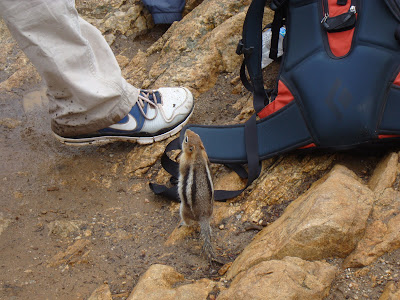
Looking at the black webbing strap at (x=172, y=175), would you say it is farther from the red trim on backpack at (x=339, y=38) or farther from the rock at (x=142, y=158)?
the red trim on backpack at (x=339, y=38)

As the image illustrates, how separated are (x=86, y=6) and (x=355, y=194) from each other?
548 cm

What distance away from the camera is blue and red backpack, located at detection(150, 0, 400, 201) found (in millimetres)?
3533

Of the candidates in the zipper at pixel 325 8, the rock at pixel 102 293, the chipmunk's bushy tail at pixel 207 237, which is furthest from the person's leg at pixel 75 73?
the rock at pixel 102 293

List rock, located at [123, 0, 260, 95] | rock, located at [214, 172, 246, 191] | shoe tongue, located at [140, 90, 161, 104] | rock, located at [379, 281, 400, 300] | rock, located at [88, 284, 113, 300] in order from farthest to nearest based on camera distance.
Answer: rock, located at [123, 0, 260, 95] < shoe tongue, located at [140, 90, 161, 104] < rock, located at [214, 172, 246, 191] < rock, located at [88, 284, 113, 300] < rock, located at [379, 281, 400, 300]

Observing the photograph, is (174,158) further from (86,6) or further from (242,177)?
(86,6)

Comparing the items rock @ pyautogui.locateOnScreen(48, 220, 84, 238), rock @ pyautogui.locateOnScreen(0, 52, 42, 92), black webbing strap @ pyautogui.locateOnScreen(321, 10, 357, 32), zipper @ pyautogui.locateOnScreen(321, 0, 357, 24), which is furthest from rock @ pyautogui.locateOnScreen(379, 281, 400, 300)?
rock @ pyautogui.locateOnScreen(0, 52, 42, 92)

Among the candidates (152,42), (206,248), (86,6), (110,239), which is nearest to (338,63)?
(206,248)

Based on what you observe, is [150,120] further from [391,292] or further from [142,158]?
[391,292]

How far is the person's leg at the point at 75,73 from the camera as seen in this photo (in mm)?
3855

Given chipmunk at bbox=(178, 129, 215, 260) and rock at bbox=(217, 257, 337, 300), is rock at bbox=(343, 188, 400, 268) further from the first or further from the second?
chipmunk at bbox=(178, 129, 215, 260)

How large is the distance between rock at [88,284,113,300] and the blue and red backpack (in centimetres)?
124

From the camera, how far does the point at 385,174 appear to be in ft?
11.1

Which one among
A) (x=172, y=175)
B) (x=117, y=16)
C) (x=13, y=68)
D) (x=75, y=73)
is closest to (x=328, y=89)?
(x=172, y=175)

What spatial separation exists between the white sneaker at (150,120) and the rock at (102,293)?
200 cm
